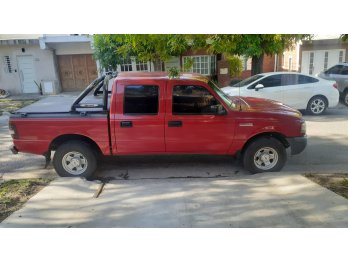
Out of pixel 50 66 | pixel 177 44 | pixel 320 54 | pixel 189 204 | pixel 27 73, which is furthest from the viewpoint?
pixel 27 73

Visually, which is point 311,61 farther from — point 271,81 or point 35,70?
point 35,70

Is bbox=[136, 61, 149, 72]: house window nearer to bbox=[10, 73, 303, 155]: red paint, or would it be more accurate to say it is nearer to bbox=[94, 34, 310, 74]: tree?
bbox=[94, 34, 310, 74]: tree

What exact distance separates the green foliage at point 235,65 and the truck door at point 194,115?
Answer: 2.14 m

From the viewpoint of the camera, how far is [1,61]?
9.11 meters

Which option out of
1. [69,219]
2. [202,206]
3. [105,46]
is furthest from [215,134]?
[105,46]

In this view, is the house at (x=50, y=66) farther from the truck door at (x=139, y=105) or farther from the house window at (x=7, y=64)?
the truck door at (x=139, y=105)

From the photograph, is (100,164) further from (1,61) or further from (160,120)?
(1,61)

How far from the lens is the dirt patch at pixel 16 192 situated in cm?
394

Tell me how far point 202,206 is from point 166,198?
1.89 ft

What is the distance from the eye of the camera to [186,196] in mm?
4121

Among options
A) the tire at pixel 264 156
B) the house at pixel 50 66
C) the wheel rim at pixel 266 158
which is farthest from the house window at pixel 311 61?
the house at pixel 50 66

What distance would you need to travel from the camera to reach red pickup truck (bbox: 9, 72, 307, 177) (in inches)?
186

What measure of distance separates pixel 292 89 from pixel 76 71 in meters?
5.60

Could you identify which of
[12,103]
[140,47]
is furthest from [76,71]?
[140,47]
